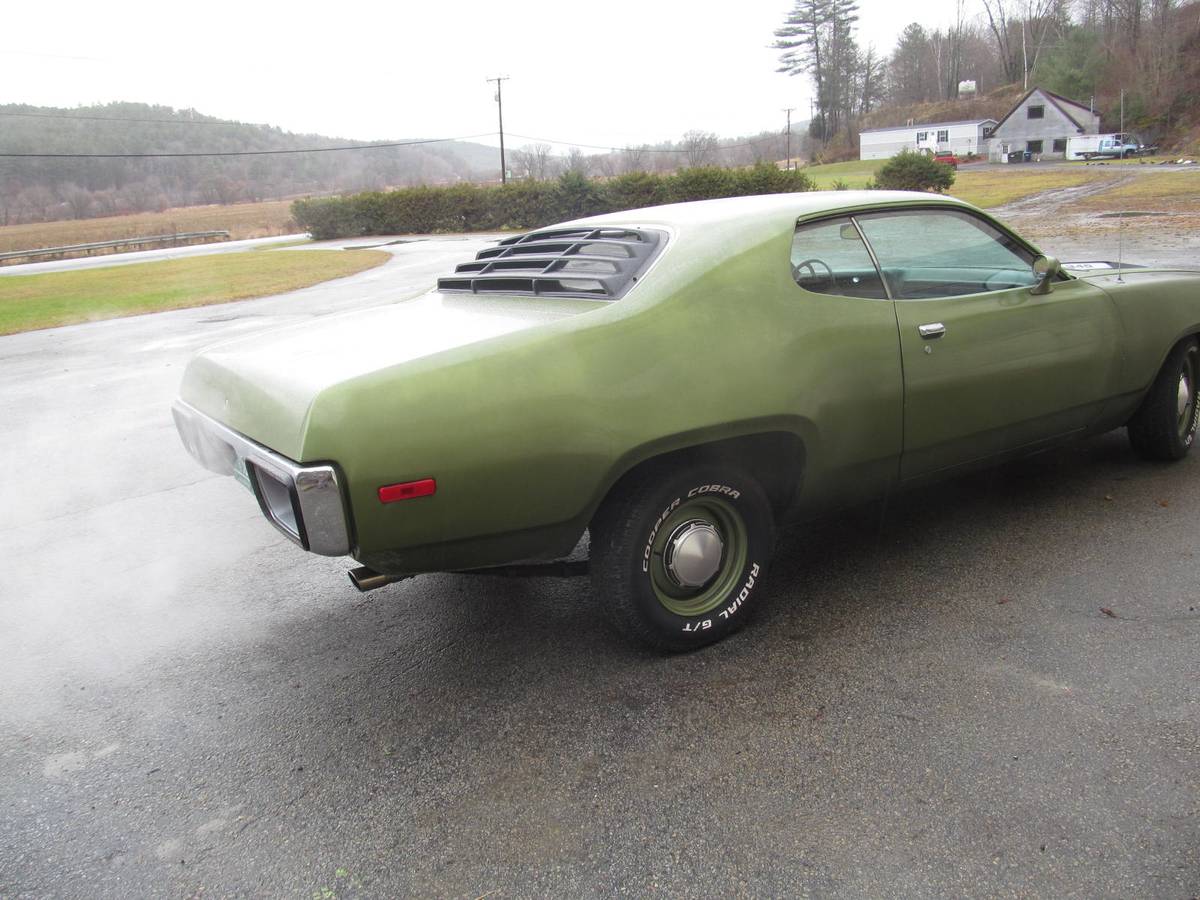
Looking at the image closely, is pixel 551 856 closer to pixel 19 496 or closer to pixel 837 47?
pixel 19 496

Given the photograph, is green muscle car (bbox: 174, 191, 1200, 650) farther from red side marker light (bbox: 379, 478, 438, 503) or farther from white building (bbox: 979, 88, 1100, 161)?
white building (bbox: 979, 88, 1100, 161)

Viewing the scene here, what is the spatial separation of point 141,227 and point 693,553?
6528 cm

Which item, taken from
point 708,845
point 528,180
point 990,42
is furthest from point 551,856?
point 990,42

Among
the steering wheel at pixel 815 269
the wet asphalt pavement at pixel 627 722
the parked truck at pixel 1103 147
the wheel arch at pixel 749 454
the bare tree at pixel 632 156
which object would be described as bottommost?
the wet asphalt pavement at pixel 627 722

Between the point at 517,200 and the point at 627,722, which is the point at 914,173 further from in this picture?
the point at 627,722

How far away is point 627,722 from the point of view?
2633 mm

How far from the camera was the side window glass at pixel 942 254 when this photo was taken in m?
3.41

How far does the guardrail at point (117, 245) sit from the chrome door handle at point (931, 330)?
47523mm

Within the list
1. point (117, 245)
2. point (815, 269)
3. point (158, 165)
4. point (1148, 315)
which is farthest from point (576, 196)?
point (158, 165)

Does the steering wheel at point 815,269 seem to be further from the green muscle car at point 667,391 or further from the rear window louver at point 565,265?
the rear window louver at point 565,265

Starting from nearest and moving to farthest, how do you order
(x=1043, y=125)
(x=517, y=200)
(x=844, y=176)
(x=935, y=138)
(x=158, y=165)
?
(x=517, y=200)
(x=844, y=176)
(x=1043, y=125)
(x=158, y=165)
(x=935, y=138)

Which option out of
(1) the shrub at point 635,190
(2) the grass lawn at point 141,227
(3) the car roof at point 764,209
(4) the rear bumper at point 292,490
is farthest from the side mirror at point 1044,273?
(2) the grass lawn at point 141,227

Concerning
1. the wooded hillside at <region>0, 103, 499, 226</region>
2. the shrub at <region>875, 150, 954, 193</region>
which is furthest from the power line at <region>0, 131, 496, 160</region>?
the shrub at <region>875, 150, 954, 193</region>

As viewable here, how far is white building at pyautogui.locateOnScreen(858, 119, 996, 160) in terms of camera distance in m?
86.9
